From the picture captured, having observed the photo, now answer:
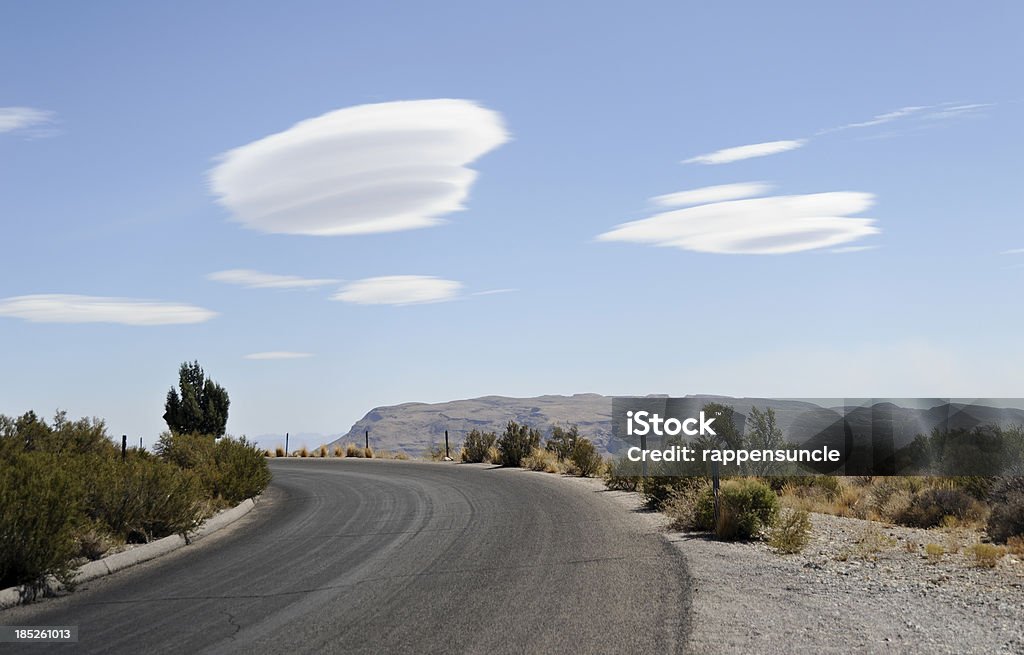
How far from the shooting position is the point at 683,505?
1734 cm

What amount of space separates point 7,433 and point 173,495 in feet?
18.9

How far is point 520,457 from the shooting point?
3750 cm

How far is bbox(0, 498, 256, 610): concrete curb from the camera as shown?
1112 cm

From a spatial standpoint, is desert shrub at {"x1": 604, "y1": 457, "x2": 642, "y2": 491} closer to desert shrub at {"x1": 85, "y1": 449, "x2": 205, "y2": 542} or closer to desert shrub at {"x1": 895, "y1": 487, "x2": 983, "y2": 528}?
desert shrub at {"x1": 895, "y1": 487, "x2": 983, "y2": 528}

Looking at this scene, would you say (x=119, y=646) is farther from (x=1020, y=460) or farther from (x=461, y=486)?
(x=1020, y=460)

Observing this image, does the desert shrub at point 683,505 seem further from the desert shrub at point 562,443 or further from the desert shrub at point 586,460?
the desert shrub at point 562,443

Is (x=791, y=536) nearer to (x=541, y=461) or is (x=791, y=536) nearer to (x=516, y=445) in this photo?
(x=541, y=461)

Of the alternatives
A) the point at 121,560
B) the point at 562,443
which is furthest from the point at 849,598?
the point at 562,443

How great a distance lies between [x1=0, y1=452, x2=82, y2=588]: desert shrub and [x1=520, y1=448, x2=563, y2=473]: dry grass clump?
2181 centimetres

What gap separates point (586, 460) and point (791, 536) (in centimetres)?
1706

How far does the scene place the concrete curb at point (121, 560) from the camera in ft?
36.5

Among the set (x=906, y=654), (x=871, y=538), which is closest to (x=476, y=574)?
(x=906, y=654)

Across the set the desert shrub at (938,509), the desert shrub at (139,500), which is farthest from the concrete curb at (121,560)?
the desert shrub at (938,509)

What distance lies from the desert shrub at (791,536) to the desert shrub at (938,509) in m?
6.99
